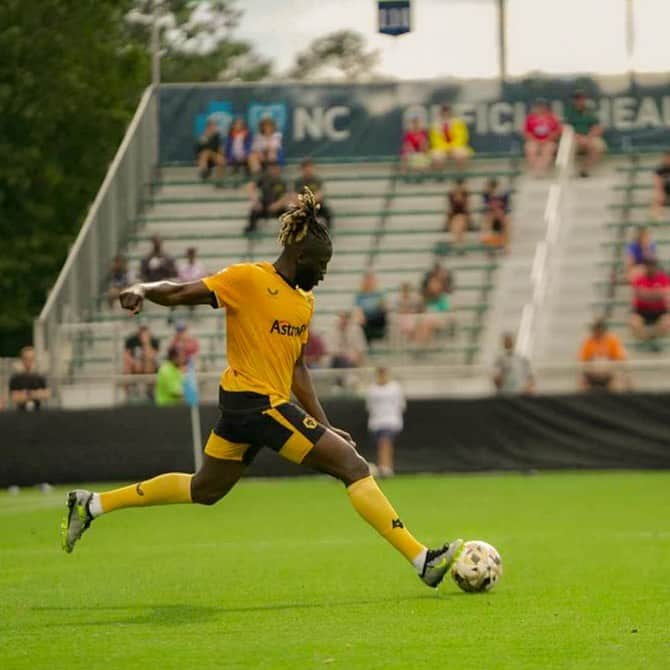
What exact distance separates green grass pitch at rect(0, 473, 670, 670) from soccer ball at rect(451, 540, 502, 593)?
0.32 ft

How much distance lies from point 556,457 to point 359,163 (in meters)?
11.1

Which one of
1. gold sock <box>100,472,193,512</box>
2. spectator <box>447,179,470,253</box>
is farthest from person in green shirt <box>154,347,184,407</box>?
gold sock <box>100,472,193,512</box>

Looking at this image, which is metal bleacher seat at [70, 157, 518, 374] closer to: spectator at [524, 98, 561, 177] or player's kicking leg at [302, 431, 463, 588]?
spectator at [524, 98, 561, 177]

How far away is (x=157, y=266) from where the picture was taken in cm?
3259

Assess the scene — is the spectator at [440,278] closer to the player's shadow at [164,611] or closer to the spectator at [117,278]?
the spectator at [117,278]

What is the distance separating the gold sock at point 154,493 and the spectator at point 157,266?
67.7ft

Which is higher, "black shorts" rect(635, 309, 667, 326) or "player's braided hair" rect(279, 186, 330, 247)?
"player's braided hair" rect(279, 186, 330, 247)

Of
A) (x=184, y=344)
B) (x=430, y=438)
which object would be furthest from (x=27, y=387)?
(x=430, y=438)

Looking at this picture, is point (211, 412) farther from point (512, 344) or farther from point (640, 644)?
point (640, 644)

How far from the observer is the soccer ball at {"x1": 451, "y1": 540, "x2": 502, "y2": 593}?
36.1ft

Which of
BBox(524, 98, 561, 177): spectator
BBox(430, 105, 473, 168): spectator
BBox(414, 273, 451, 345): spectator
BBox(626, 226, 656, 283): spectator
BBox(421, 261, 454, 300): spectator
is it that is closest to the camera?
BBox(414, 273, 451, 345): spectator

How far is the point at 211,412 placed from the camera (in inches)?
1064

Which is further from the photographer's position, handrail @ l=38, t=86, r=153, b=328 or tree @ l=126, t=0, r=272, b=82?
tree @ l=126, t=0, r=272, b=82

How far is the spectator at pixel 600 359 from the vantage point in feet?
90.6
